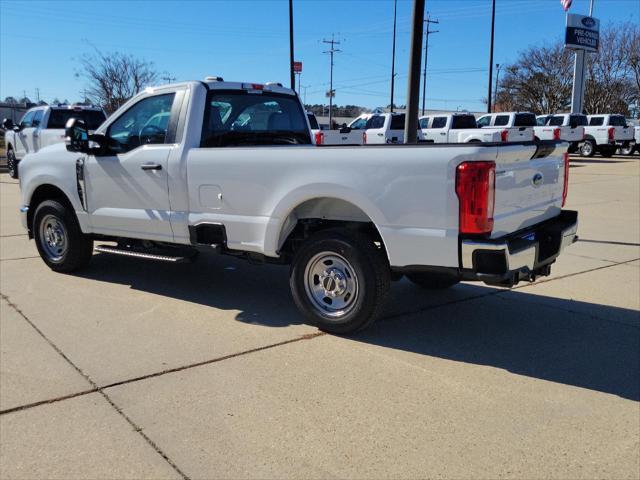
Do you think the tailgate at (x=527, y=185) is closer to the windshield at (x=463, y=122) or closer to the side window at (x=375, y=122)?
the side window at (x=375, y=122)

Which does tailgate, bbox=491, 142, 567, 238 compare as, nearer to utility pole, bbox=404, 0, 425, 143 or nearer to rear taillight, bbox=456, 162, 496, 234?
rear taillight, bbox=456, 162, 496, 234

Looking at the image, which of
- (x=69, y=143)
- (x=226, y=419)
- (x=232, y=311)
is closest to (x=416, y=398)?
(x=226, y=419)

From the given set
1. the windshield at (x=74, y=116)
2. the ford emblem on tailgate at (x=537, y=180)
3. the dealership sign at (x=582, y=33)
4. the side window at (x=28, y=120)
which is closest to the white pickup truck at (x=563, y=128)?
the dealership sign at (x=582, y=33)

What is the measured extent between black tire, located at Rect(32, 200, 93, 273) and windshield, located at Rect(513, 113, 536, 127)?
→ 24225 mm

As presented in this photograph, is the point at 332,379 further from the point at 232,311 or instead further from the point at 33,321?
the point at 33,321

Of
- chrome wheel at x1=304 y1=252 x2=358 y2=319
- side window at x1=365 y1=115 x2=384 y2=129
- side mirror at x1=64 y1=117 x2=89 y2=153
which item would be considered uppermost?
side window at x1=365 y1=115 x2=384 y2=129

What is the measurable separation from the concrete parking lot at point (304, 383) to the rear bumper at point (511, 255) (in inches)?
26.2

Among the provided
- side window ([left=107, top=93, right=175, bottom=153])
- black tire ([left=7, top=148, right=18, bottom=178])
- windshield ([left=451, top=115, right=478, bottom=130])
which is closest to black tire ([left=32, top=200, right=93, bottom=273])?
side window ([left=107, top=93, right=175, bottom=153])

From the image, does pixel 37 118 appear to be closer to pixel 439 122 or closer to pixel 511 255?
pixel 511 255

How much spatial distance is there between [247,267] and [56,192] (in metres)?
2.30

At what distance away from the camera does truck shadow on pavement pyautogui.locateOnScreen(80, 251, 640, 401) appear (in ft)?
14.0

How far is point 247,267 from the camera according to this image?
23.3 ft

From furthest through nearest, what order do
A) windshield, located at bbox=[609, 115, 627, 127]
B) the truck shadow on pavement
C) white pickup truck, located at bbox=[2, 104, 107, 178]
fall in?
windshield, located at bbox=[609, 115, 627, 127] < white pickup truck, located at bbox=[2, 104, 107, 178] < the truck shadow on pavement

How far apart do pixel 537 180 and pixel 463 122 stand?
22.3 meters
